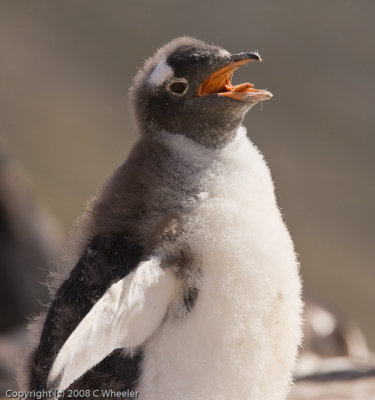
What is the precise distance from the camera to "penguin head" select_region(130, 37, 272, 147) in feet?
6.10

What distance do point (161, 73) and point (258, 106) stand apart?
23.7 ft

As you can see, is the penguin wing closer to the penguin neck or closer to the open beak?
the penguin neck

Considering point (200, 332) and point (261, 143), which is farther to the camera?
point (261, 143)

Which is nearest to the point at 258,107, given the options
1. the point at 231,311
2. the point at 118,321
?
the point at 231,311

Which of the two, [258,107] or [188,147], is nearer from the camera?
[188,147]

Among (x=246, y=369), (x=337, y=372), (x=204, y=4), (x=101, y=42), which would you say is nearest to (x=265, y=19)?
(x=204, y=4)

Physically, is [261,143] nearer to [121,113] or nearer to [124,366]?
[121,113]

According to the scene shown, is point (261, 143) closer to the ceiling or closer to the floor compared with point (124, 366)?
closer to the floor

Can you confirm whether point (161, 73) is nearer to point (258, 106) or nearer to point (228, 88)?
point (228, 88)

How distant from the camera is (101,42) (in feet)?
34.3

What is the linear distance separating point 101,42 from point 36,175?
2711 millimetres

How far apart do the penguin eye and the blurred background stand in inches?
194

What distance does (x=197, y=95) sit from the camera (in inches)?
73.9

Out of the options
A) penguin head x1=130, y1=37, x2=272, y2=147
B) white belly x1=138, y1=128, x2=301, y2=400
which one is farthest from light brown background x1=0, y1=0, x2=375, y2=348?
penguin head x1=130, y1=37, x2=272, y2=147
